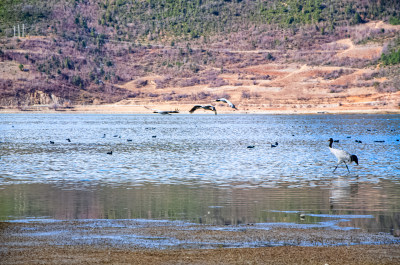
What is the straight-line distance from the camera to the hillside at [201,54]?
120 m

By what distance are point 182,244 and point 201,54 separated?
135 metres

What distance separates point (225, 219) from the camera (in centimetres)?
1572

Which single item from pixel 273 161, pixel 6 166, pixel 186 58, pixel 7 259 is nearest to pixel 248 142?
pixel 273 161

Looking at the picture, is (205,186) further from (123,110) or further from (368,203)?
(123,110)

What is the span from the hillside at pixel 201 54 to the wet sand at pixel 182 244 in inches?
3854

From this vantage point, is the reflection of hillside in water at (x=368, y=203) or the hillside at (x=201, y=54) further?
the hillside at (x=201, y=54)

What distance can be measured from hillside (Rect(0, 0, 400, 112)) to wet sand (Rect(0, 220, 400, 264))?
9790cm

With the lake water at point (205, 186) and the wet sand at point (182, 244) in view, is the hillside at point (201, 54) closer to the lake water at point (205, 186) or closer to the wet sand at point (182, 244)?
the lake water at point (205, 186)

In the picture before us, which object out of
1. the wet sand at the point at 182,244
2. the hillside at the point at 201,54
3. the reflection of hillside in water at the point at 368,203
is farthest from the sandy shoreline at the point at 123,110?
the wet sand at the point at 182,244

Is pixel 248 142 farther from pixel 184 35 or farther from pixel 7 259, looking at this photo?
pixel 184 35

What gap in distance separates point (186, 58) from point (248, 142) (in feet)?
313

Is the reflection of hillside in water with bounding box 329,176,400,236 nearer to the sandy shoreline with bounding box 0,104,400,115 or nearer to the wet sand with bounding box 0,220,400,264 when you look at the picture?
the wet sand with bounding box 0,220,400,264

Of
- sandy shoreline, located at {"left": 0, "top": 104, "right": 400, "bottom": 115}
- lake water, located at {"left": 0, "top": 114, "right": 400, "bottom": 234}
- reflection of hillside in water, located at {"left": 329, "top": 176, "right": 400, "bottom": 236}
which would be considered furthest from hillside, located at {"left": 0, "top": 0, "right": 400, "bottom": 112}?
reflection of hillside in water, located at {"left": 329, "top": 176, "right": 400, "bottom": 236}

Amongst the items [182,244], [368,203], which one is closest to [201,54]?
[368,203]
